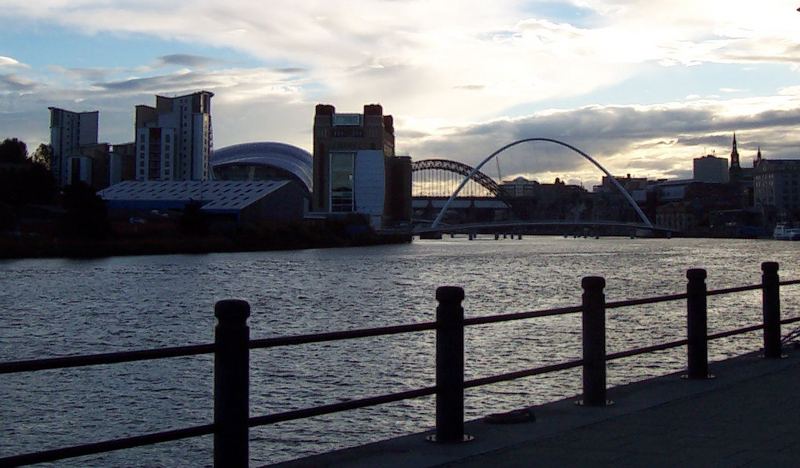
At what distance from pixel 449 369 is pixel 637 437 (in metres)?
1.55

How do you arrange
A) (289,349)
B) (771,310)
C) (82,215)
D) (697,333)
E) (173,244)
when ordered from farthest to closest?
(173,244)
(82,215)
(289,349)
(771,310)
(697,333)

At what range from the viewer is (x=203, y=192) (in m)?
159

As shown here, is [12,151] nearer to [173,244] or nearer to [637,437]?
[173,244]

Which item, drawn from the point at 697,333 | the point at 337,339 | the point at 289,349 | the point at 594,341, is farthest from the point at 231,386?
the point at 289,349

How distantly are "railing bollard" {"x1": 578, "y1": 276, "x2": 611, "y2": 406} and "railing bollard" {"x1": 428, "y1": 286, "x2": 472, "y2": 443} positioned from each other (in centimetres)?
166

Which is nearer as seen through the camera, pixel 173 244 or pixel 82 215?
pixel 82 215

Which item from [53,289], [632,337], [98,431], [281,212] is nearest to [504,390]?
[98,431]

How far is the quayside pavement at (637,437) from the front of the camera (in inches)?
279

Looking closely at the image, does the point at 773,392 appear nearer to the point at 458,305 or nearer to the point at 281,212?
the point at 458,305

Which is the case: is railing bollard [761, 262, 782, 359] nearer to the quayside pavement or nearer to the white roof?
the quayside pavement

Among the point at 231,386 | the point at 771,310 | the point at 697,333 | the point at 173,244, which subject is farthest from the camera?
the point at 173,244

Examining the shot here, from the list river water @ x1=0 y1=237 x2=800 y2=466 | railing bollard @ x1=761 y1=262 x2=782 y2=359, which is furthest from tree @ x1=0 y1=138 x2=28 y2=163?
railing bollard @ x1=761 y1=262 x2=782 y2=359

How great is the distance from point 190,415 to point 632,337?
15.7m

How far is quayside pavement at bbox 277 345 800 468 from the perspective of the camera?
7082 millimetres
